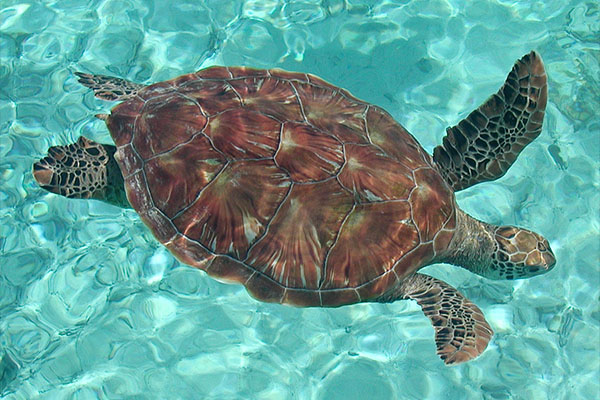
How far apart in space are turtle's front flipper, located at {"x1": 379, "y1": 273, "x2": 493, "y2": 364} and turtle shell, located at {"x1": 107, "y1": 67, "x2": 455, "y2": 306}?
45cm

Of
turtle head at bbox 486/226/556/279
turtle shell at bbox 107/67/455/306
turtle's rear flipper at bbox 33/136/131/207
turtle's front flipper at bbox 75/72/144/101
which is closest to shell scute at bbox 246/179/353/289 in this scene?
turtle shell at bbox 107/67/455/306

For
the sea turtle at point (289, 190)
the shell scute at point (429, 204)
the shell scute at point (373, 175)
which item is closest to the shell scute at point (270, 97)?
the sea turtle at point (289, 190)

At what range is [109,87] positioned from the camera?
4.61 meters

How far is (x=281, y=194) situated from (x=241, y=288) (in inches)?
52.1

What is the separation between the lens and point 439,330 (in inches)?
161

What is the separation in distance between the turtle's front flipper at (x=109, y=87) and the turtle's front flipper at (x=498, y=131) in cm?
250

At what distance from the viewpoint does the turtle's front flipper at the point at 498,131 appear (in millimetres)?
4270

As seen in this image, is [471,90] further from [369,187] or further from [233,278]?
[233,278]

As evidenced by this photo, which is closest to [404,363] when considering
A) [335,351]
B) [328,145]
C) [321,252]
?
[335,351]

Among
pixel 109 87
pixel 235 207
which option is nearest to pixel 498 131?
pixel 235 207

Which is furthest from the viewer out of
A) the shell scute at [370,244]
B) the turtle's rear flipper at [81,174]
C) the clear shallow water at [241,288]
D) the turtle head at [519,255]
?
the clear shallow water at [241,288]

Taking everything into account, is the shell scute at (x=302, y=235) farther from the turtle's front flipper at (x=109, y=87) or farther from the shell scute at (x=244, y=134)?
the turtle's front flipper at (x=109, y=87)

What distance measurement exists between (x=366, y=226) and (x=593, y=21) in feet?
13.0

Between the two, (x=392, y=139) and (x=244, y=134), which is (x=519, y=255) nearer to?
(x=392, y=139)
